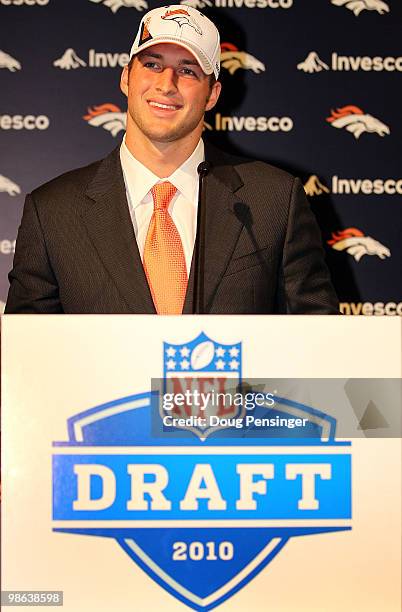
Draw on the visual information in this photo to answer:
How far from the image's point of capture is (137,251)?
1.76 m

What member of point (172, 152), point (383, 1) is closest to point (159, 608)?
point (172, 152)

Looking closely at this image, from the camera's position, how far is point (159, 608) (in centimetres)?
103

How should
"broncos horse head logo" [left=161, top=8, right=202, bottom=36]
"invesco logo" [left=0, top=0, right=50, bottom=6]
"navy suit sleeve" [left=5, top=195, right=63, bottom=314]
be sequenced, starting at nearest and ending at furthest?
"navy suit sleeve" [left=5, top=195, right=63, bottom=314] < "broncos horse head logo" [left=161, top=8, right=202, bottom=36] < "invesco logo" [left=0, top=0, right=50, bottom=6]

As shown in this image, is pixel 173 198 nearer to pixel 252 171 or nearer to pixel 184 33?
pixel 252 171

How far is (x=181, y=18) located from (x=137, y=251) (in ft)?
1.87

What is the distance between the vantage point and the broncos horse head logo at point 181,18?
190cm

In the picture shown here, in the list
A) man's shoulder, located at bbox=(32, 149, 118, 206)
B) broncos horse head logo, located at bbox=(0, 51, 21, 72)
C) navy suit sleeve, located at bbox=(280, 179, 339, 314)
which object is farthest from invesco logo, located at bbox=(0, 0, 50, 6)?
navy suit sleeve, located at bbox=(280, 179, 339, 314)

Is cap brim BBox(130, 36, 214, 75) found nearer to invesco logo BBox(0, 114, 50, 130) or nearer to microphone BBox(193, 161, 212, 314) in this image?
microphone BBox(193, 161, 212, 314)

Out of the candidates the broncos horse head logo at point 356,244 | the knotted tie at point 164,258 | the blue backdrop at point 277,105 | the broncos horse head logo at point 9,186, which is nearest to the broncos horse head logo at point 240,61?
the blue backdrop at point 277,105

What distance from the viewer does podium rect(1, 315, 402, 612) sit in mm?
1028

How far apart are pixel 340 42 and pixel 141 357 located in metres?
2.10

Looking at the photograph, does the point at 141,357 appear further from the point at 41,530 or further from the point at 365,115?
the point at 365,115

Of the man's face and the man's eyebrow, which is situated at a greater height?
the man's eyebrow

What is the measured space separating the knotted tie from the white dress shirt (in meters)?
0.01
